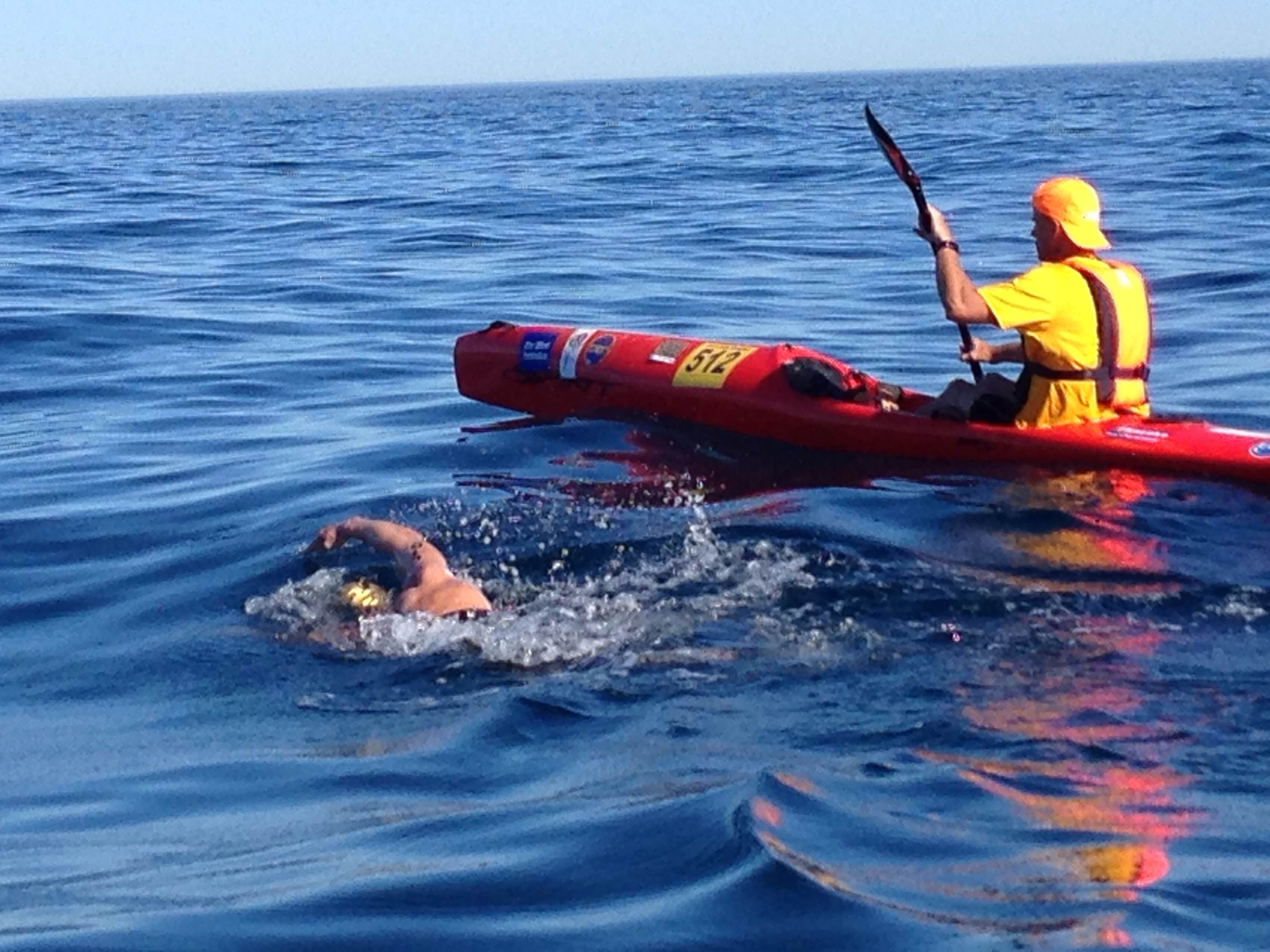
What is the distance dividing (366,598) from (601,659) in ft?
3.75

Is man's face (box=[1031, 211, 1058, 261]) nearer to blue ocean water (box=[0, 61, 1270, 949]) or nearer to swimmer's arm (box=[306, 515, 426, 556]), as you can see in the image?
blue ocean water (box=[0, 61, 1270, 949])

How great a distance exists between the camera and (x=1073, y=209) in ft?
26.6

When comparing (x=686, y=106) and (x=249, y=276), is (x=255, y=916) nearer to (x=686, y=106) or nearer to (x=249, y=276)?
(x=249, y=276)

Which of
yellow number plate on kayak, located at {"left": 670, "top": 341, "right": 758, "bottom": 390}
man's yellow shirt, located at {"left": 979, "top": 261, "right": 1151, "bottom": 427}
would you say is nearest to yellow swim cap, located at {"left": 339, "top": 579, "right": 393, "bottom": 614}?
man's yellow shirt, located at {"left": 979, "top": 261, "right": 1151, "bottom": 427}

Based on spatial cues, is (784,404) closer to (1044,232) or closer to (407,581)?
(1044,232)

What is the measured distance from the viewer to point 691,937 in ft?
13.1

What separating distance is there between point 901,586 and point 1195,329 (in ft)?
21.7

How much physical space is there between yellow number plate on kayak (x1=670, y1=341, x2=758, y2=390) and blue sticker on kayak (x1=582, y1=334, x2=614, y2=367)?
0.51m

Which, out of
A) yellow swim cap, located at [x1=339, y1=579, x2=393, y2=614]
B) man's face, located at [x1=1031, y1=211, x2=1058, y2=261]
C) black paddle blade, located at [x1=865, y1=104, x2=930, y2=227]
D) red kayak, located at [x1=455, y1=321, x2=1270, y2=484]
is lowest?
yellow swim cap, located at [x1=339, y1=579, x2=393, y2=614]

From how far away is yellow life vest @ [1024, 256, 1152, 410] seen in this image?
8141 mm

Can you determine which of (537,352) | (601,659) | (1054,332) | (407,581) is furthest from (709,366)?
(601,659)

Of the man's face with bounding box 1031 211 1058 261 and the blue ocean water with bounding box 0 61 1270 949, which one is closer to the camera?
the blue ocean water with bounding box 0 61 1270 949

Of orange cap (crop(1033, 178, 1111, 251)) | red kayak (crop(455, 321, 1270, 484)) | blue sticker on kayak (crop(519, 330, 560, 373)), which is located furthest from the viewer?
blue sticker on kayak (crop(519, 330, 560, 373))

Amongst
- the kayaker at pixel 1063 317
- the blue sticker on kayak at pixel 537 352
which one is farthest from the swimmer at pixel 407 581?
the blue sticker on kayak at pixel 537 352
